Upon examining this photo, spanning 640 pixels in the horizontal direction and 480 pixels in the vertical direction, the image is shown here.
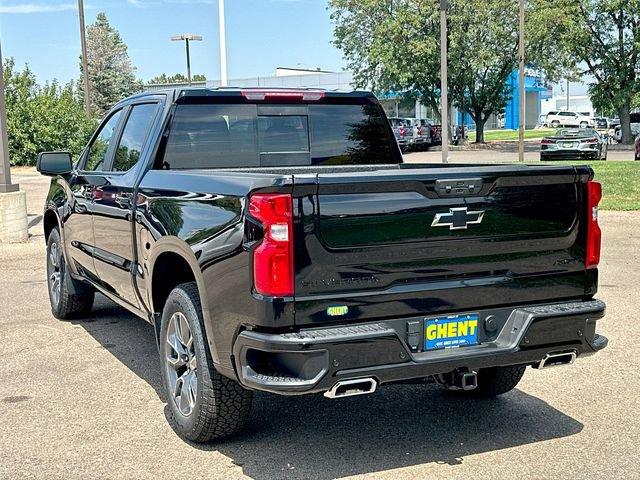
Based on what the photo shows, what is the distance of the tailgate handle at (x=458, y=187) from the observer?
3.94 meters

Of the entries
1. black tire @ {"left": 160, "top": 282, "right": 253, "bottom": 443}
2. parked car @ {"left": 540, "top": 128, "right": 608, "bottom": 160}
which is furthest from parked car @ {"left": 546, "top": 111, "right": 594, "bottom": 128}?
black tire @ {"left": 160, "top": 282, "right": 253, "bottom": 443}

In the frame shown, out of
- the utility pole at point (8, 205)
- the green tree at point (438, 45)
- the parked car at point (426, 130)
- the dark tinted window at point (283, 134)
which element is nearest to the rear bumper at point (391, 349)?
the dark tinted window at point (283, 134)

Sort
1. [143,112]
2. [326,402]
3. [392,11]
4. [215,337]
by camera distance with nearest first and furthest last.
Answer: [215,337], [326,402], [143,112], [392,11]

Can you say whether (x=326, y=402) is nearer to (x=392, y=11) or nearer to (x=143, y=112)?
(x=143, y=112)

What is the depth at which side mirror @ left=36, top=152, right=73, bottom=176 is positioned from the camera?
670 centimetres

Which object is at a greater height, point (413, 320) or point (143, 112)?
point (143, 112)

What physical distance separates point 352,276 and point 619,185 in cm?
1689

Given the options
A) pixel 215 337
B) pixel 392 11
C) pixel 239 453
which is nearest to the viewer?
pixel 215 337

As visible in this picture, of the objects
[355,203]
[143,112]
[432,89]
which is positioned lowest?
[355,203]

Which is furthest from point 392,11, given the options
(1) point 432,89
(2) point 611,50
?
(2) point 611,50

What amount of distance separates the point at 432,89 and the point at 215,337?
1779 inches

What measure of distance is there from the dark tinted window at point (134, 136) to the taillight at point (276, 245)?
2133mm

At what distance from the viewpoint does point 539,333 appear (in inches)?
163

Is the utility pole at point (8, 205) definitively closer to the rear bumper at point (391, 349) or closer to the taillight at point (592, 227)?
the rear bumper at point (391, 349)
